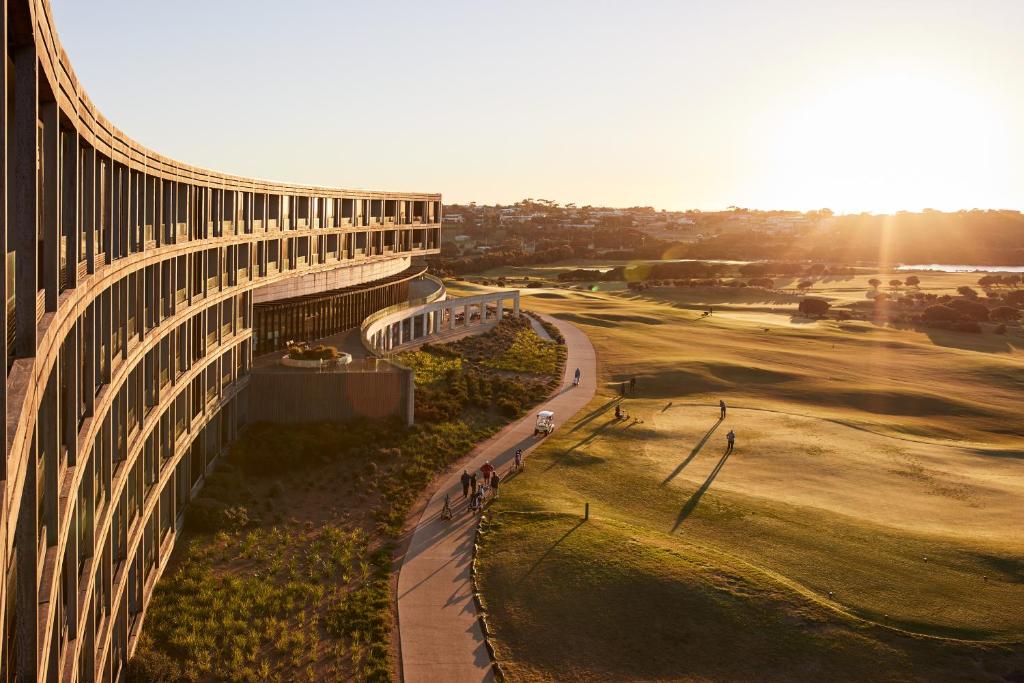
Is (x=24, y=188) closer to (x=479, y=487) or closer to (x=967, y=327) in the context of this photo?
(x=479, y=487)

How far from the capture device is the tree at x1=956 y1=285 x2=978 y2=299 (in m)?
128

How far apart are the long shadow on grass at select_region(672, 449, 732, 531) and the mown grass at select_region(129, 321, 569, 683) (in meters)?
10.9

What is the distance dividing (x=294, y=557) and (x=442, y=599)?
20.0 ft

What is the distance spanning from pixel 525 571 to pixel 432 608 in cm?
366

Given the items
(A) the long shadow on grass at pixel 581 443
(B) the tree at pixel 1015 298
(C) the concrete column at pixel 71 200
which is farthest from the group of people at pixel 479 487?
(B) the tree at pixel 1015 298

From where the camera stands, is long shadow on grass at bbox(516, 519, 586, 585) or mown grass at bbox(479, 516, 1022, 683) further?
long shadow on grass at bbox(516, 519, 586, 585)

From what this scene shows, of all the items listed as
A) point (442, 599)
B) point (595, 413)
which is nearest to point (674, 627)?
point (442, 599)

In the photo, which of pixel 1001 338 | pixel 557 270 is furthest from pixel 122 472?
pixel 557 270

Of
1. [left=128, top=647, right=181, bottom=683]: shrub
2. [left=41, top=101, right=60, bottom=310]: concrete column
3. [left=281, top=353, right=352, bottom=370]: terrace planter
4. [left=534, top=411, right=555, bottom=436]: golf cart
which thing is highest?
[left=41, top=101, right=60, bottom=310]: concrete column

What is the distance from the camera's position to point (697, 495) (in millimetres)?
37406

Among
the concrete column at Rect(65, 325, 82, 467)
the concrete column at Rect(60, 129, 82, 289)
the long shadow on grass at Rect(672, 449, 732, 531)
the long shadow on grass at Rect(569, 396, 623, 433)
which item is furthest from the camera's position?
the long shadow on grass at Rect(569, 396, 623, 433)

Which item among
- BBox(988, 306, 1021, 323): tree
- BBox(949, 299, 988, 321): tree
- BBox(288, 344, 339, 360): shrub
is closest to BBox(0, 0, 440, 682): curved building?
BBox(288, 344, 339, 360): shrub

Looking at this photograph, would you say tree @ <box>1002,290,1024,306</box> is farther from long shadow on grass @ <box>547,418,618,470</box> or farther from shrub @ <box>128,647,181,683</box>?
shrub @ <box>128,647,181,683</box>

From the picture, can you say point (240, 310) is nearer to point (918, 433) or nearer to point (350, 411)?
point (350, 411)
